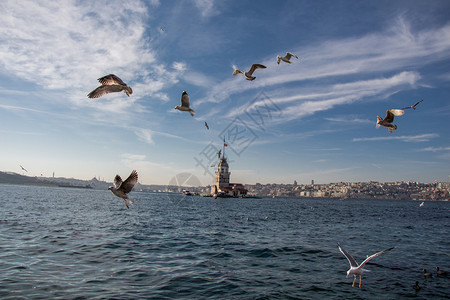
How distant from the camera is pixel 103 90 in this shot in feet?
27.4

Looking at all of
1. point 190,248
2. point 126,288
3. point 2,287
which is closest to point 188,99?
point 126,288

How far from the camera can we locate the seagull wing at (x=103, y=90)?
8.20 m

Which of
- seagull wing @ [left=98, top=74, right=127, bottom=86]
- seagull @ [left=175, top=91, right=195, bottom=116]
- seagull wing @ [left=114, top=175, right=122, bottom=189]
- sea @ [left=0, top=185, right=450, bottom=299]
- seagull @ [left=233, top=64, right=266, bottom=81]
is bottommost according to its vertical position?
sea @ [left=0, top=185, right=450, bottom=299]

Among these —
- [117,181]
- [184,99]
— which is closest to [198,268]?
[117,181]

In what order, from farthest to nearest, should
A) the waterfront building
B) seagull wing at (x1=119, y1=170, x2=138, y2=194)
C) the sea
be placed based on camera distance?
the waterfront building, the sea, seagull wing at (x1=119, y1=170, x2=138, y2=194)

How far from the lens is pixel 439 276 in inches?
548

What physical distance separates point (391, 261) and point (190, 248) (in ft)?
40.8

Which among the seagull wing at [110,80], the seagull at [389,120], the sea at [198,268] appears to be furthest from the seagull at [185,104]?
the seagull at [389,120]

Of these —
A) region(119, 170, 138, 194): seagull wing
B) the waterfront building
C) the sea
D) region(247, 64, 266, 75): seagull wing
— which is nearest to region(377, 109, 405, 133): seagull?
region(247, 64, 266, 75): seagull wing

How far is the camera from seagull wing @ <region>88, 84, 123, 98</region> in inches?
323

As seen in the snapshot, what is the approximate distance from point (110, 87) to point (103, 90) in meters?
0.29

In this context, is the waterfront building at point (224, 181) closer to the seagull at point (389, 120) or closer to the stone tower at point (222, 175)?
the stone tower at point (222, 175)

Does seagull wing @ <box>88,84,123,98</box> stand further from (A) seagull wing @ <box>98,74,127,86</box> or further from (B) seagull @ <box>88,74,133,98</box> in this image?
(A) seagull wing @ <box>98,74,127,86</box>

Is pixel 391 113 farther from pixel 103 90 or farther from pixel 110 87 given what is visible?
pixel 103 90
